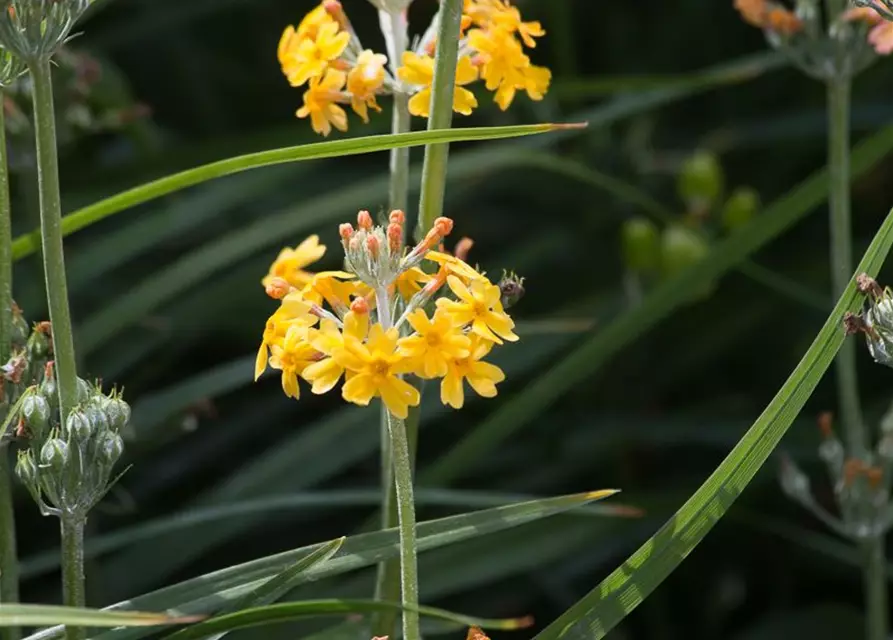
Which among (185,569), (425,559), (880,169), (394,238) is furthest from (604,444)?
(394,238)

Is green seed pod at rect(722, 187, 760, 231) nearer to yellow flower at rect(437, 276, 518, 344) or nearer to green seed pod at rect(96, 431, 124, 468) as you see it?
yellow flower at rect(437, 276, 518, 344)

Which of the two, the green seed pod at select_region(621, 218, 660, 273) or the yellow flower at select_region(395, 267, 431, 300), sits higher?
the green seed pod at select_region(621, 218, 660, 273)

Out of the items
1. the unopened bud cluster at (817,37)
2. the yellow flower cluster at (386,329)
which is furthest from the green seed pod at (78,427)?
the unopened bud cluster at (817,37)

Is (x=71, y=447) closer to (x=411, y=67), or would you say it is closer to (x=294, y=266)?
(x=294, y=266)

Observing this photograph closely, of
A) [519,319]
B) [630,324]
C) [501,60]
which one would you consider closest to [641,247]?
[519,319]

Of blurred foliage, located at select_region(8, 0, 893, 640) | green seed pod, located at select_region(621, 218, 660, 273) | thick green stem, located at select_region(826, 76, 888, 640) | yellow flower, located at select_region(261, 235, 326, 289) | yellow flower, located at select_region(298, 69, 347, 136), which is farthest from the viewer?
green seed pod, located at select_region(621, 218, 660, 273)

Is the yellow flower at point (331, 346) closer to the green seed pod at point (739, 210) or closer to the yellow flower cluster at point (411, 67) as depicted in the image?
the yellow flower cluster at point (411, 67)

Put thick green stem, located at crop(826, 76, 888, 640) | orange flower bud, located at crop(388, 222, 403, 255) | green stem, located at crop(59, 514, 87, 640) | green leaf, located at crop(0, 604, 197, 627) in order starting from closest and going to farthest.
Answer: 1. green leaf, located at crop(0, 604, 197, 627)
2. orange flower bud, located at crop(388, 222, 403, 255)
3. green stem, located at crop(59, 514, 87, 640)
4. thick green stem, located at crop(826, 76, 888, 640)

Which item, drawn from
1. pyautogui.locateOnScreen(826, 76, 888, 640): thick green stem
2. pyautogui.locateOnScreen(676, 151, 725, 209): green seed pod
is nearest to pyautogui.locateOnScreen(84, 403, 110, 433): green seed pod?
pyautogui.locateOnScreen(826, 76, 888, 640): thick green stem

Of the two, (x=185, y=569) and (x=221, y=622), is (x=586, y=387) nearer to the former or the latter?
(x=185, y=569)
